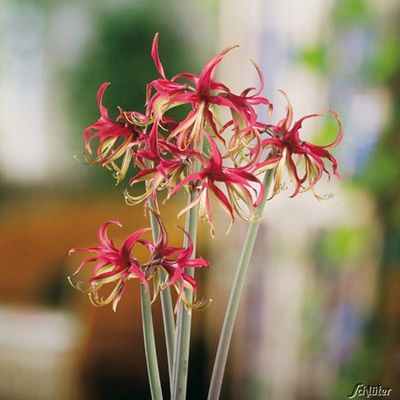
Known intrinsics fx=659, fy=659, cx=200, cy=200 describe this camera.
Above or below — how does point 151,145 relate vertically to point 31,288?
above

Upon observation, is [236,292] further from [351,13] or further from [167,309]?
[351,13]

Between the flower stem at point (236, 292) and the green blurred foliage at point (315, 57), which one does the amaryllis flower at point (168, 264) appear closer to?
the flower stem at point (236, 292)

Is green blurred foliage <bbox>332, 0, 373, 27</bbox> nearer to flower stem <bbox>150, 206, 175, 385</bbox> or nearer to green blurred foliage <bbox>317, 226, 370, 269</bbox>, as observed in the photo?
green blurred foliage <bbox>317, 226, 370, 269</bbox>

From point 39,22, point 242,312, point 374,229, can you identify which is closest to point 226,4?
point 39,22

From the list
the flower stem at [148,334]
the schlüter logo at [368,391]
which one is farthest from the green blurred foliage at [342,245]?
the flower stem at [148,334]

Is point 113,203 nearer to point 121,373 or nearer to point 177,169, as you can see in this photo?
point 121,373

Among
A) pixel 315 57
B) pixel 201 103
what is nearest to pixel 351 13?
pixel 315 57

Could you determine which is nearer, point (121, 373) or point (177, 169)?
point (177, 169)

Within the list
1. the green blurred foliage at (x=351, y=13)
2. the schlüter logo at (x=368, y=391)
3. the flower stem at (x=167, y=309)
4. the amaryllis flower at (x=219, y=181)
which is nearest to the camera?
the amaryllis flower at (x=219, y=181)
